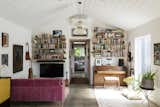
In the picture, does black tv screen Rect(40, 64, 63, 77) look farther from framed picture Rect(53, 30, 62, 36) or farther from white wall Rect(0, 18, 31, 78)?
framed picture Rect(53, 30, 62, 36)

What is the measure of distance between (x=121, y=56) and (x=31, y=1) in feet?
18.3

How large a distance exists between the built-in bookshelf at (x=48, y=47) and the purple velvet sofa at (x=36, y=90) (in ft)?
13.1

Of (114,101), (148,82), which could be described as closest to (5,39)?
(114,101)

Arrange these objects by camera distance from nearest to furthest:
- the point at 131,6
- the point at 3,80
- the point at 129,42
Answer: the point at 3,80 → the point at 131,6 → the point at 129,42

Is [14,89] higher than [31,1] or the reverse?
the reverse

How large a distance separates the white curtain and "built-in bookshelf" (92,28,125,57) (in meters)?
1.35

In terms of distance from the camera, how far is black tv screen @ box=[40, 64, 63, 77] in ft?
33.7

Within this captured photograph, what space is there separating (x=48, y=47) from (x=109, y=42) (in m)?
2.65

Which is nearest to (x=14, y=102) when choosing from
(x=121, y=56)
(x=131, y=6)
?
(x=131, y=6)

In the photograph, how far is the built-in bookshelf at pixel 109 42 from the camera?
1037cm

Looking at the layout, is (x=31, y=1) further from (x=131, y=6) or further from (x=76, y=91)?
(x=76, y=91)

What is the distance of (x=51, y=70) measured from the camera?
10.3 m

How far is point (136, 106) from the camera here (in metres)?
6.34

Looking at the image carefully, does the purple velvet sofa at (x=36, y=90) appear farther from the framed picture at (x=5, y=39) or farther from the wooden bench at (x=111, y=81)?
the wooden bench at (x=111, y=81)
